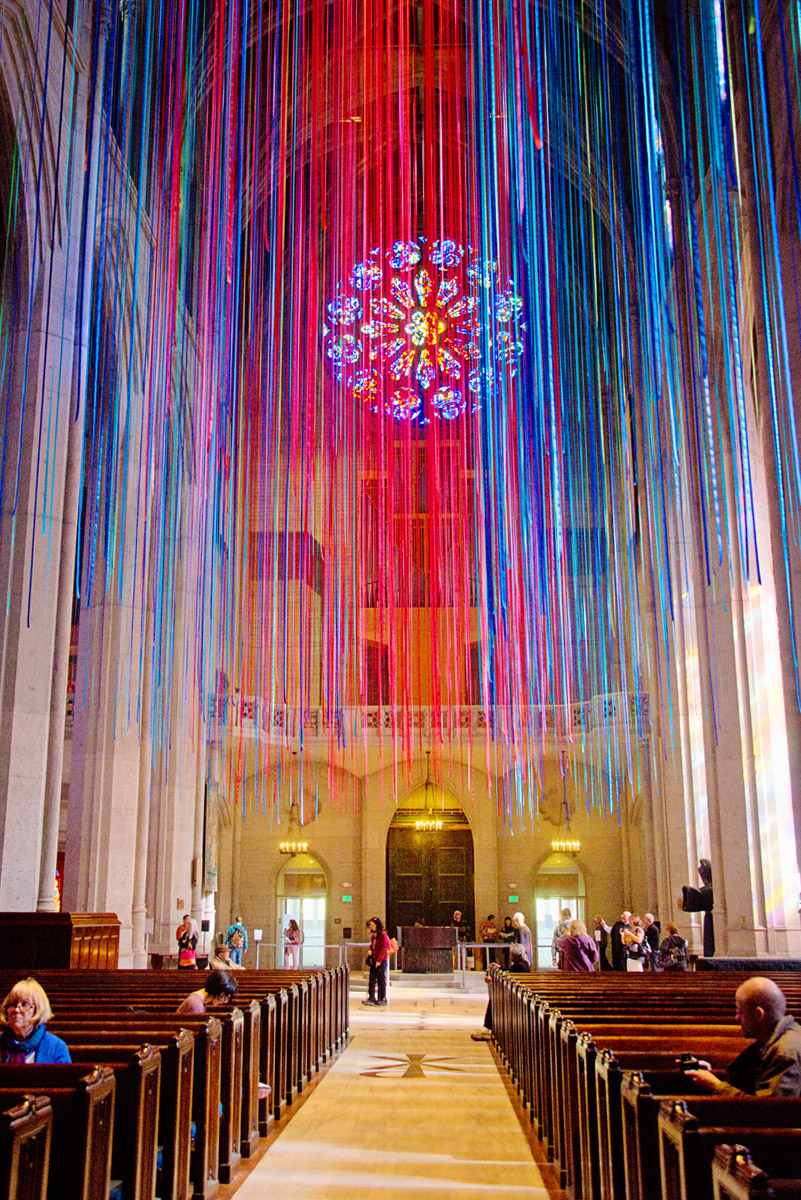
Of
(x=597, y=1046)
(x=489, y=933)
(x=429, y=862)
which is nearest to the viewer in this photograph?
(x=597, y=1046)

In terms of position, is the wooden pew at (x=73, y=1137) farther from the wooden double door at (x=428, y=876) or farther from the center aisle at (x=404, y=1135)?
the wooden double door at (x=428, y=876)

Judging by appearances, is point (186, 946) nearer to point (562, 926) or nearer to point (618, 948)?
point (562, 926)

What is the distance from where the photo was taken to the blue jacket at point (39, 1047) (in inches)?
167

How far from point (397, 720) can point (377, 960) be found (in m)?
9.07

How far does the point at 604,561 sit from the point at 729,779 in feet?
38.2

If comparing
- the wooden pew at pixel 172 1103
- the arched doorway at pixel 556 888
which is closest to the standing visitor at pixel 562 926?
the arched doorway at pixel 556 888

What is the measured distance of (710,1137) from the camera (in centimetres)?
284

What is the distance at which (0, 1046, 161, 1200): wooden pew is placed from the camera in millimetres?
3844

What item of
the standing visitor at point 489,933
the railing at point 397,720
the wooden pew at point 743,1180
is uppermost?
the railing at point 397,720

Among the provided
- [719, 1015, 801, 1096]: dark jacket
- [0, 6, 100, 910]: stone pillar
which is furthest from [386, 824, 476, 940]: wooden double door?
[719, 1015, 801, 1096]: dark jacket

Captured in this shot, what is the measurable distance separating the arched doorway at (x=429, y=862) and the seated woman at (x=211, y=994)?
17.4 metres

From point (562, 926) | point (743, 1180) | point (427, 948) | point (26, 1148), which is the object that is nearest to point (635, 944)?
point (562, 926)

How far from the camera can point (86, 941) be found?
36.6 ft

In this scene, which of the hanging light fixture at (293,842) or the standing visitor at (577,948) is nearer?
the standing visitor at (577,948)
